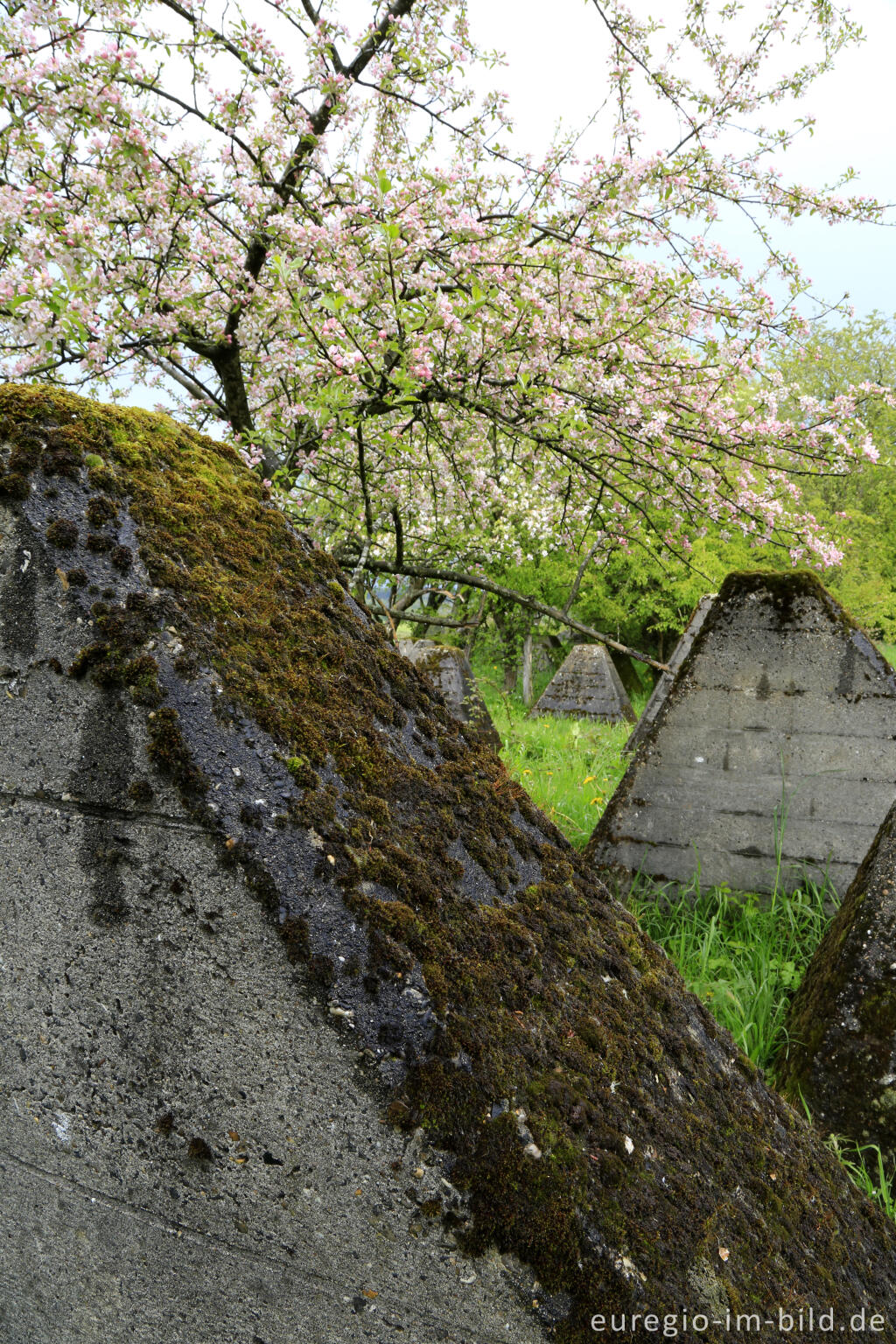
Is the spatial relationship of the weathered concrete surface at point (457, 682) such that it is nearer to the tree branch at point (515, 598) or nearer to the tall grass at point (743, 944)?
the tree branch at point (515, 598)

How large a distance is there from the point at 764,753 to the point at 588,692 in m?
10.4

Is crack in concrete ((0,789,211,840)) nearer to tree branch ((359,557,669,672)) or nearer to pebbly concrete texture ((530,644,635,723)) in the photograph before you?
tree branch ((359,557,669,672))

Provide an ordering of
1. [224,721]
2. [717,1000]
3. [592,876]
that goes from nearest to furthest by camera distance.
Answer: [224,721]
[592,876]
[717,1000]

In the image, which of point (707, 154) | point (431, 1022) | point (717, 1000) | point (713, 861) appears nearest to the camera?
point (431, 1022)

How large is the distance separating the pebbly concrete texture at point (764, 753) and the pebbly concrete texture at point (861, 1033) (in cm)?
150

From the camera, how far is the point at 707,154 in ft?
20.4

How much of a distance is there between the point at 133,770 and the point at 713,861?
3.88 meters

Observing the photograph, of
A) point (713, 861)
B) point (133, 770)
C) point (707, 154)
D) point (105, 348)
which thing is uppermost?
point (707, 154)

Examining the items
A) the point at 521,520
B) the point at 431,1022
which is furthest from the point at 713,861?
the point at 521,520

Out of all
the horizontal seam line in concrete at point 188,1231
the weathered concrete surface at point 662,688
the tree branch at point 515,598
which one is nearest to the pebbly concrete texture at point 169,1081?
the horizontal seam line in concrete at point 188,1231

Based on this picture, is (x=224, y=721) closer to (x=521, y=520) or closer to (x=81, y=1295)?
(x=81, y=1295)

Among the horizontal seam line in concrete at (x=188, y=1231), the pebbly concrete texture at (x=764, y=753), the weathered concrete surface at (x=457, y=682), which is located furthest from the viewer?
the weathered concrete surface at (x=457, y=682)

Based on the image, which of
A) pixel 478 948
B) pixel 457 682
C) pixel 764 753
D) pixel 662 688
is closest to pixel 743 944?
pixel 764 753

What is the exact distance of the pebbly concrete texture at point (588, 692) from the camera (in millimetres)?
14359
